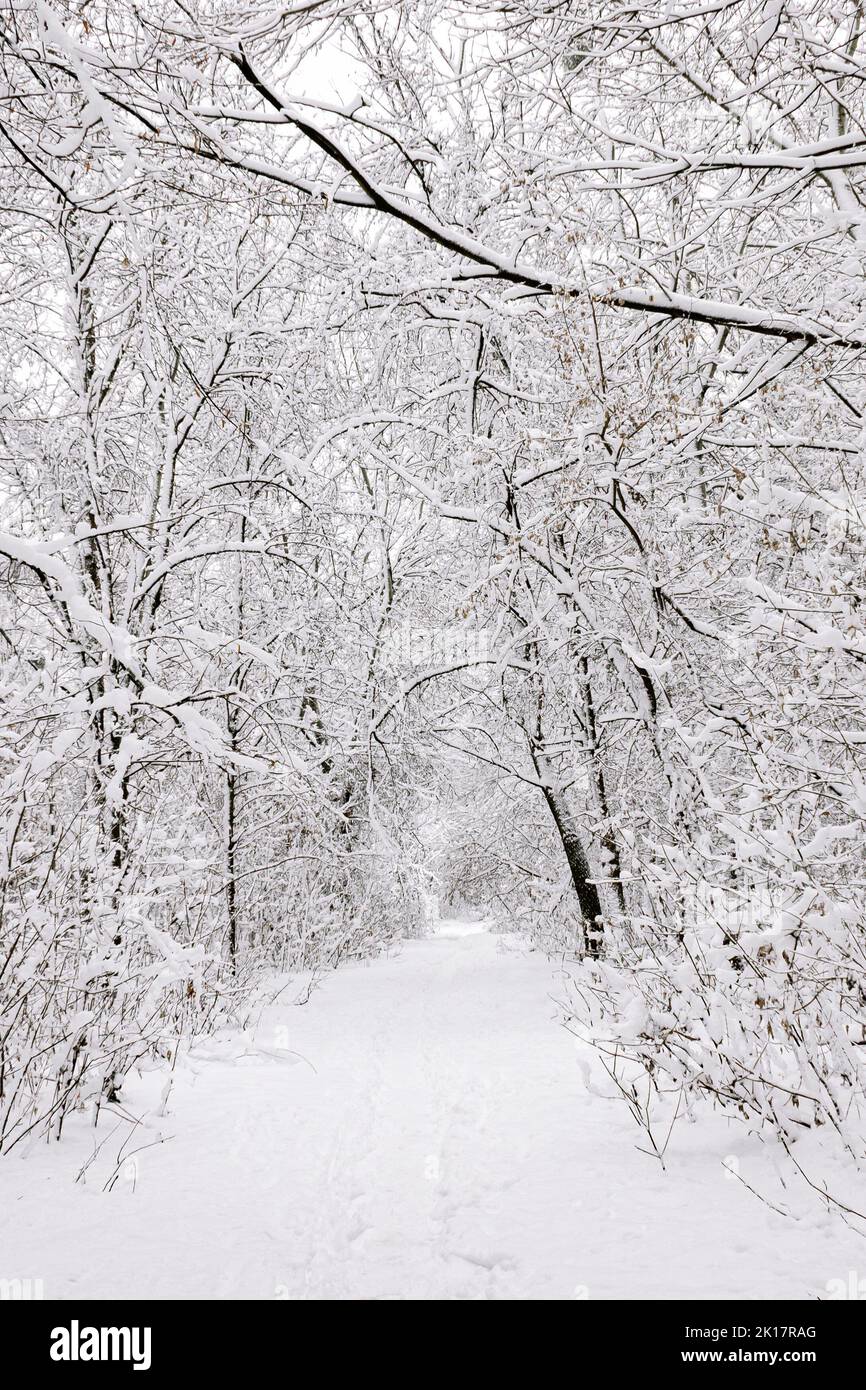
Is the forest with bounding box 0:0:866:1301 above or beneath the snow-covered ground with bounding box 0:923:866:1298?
above

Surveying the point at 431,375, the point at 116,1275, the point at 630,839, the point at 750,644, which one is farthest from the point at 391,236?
the point at 116,1275

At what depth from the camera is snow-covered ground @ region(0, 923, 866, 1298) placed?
2.41 metres

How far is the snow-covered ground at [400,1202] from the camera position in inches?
95.0

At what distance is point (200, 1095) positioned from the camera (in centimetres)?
487

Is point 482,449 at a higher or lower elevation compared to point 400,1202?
higher

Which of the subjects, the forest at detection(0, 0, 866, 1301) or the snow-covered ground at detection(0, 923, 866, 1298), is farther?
the forest at detection(0, 0, 866, 1301)

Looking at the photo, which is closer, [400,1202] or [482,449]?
[400,1202]

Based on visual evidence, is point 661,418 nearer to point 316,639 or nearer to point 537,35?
point 537,35

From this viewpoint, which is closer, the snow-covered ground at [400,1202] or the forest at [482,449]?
the snow-covered ground at [400,1202]

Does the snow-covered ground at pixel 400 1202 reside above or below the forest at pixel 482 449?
below

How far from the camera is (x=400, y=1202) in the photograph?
10.6 feet
